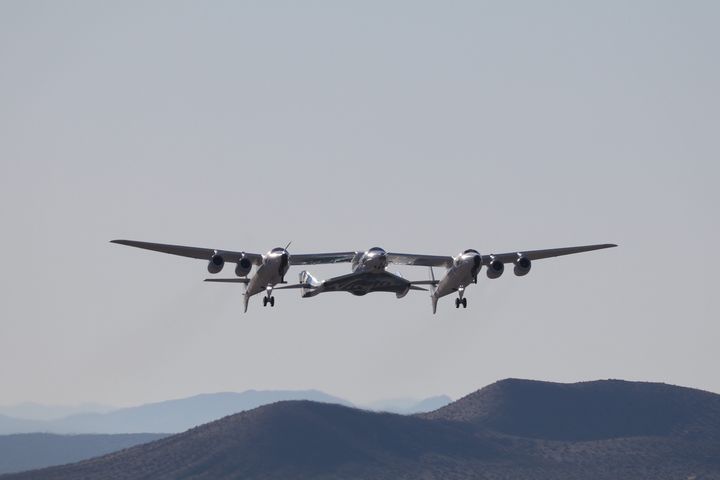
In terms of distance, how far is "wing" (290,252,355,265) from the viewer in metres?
110

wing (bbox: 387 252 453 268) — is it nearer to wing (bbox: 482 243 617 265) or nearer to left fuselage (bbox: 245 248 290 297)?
wing (bbox: 482 243 617 265)

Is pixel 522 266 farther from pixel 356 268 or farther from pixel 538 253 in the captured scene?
pixel 356 268

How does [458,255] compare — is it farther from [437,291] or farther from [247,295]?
[247,295]

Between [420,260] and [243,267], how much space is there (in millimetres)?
16129

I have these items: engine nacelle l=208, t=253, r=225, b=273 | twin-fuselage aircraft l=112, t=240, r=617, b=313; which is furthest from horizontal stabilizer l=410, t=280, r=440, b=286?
engine nacelle l=208, t=253, r=225, b=273

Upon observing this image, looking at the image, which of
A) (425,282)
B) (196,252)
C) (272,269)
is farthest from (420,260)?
(196,252)

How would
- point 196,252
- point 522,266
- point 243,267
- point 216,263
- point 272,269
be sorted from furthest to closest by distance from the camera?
point 522,266
point 196,252
point 216,263
point 243,267
point 272,269

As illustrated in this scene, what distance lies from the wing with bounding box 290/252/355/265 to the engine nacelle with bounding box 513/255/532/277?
13.7 m

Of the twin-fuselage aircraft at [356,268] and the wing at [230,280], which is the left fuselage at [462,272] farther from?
the wing at [230,280]

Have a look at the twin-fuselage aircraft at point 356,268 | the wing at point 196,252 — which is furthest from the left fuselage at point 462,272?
the wing at point 196,252

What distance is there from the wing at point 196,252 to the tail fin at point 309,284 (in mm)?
4578

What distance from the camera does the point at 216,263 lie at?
348 feet

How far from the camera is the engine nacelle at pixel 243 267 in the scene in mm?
105500

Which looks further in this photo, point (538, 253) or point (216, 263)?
point (538, 253)
